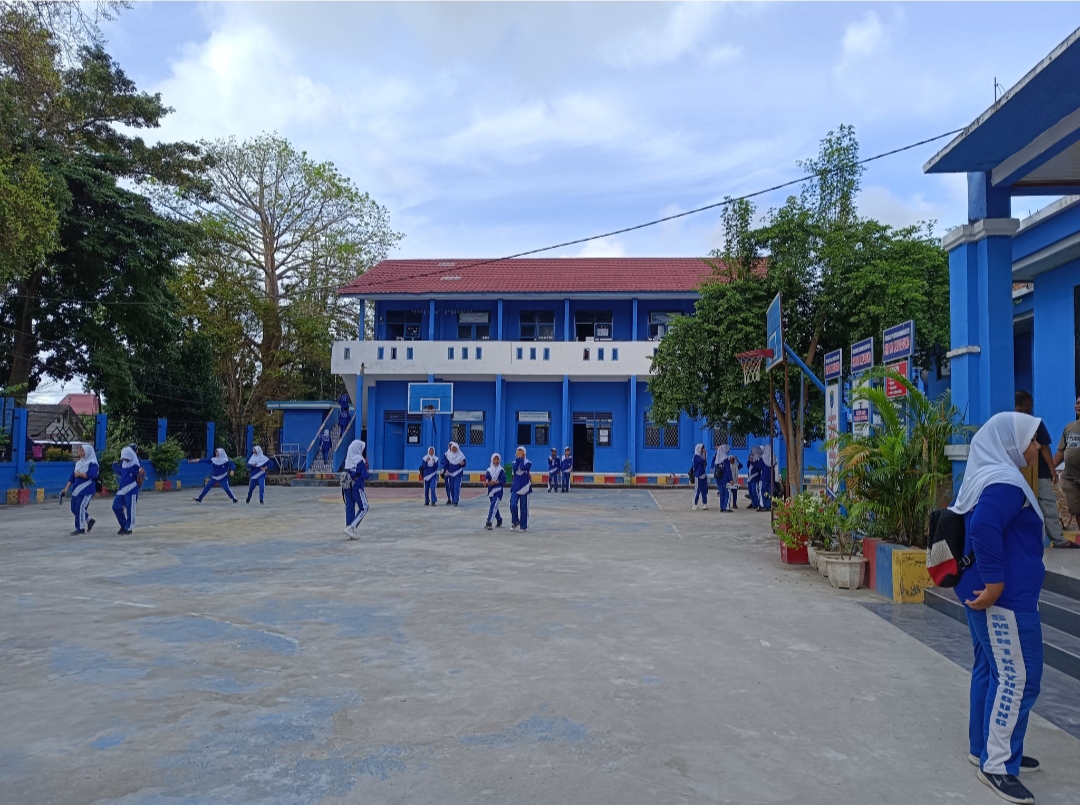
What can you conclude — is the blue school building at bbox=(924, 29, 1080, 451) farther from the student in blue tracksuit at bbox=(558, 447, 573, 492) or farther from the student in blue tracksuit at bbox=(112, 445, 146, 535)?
the student in blue tracksuit at bbox=(558, 447, 573, 492)

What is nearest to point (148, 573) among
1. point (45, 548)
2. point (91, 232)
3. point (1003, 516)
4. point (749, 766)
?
point (45, 548)

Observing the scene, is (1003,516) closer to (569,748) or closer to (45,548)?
(569,748)

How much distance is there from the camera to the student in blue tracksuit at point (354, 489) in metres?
13.3

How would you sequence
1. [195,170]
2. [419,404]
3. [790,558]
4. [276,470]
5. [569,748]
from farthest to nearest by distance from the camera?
[276,470] < [419,404] < [195,170] < [790,558] < [569,748]

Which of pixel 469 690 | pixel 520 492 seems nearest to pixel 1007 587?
pixel 469 690

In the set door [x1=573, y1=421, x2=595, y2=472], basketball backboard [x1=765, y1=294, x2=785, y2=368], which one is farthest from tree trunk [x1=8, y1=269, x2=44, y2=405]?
basketball backboard [x1=765, y1=294, x2=785, y2=368]

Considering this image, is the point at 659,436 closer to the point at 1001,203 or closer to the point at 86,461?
the point at 86,461

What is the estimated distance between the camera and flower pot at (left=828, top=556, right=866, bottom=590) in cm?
889

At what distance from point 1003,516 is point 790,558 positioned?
24.0ft

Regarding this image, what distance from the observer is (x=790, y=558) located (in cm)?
1079

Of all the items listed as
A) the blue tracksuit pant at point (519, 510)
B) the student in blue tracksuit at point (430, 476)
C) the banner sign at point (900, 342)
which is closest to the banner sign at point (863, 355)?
the banner sign at point (900, 342)

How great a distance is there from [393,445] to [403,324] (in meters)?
5.06

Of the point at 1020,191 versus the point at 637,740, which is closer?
the point at 637,740

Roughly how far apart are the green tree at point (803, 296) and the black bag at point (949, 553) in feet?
37.0
